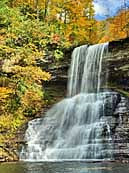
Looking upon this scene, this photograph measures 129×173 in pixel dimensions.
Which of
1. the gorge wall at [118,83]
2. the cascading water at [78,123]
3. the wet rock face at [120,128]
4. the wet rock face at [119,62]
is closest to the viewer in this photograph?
the wet rock face at [120,128]

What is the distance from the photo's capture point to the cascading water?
55.7 feet

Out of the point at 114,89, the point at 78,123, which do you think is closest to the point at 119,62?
the point at 114,89

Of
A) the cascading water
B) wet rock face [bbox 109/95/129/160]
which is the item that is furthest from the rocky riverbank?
the cascading water

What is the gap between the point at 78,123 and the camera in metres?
18.8

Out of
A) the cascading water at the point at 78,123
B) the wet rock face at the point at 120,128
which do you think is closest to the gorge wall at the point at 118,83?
the wet rock face at the point at 120,128

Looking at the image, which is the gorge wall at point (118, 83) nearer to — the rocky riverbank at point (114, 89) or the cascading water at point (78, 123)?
the rocky riverbank at point (114, 89)

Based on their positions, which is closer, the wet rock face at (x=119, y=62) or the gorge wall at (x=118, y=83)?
the gorge wall at (x=118, y=83)

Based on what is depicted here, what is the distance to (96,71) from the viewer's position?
22.2 metres

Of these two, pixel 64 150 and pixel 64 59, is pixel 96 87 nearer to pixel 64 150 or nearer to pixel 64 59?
pixel 64 59

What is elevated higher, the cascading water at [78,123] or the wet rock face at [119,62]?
the wet rock face at [119,62]

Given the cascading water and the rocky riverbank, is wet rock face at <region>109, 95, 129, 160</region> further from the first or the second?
the cascading water

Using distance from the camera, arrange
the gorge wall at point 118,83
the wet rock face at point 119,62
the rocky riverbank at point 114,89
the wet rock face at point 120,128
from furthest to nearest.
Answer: the wet rock face at point 119,62, the rocky riverbank at point 114,89, the gorge wall at point 118,83, the wet rock face at point 120,128

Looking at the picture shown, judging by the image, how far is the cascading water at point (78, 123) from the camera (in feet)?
55.7

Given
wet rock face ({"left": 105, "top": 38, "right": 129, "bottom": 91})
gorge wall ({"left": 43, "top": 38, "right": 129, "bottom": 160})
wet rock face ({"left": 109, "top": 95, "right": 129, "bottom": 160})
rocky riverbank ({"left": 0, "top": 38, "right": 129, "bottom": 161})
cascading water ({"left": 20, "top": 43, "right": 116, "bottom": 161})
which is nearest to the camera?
wet rock face ({"left": 109, "top": 95, "right": 129, "bottom": 160})
